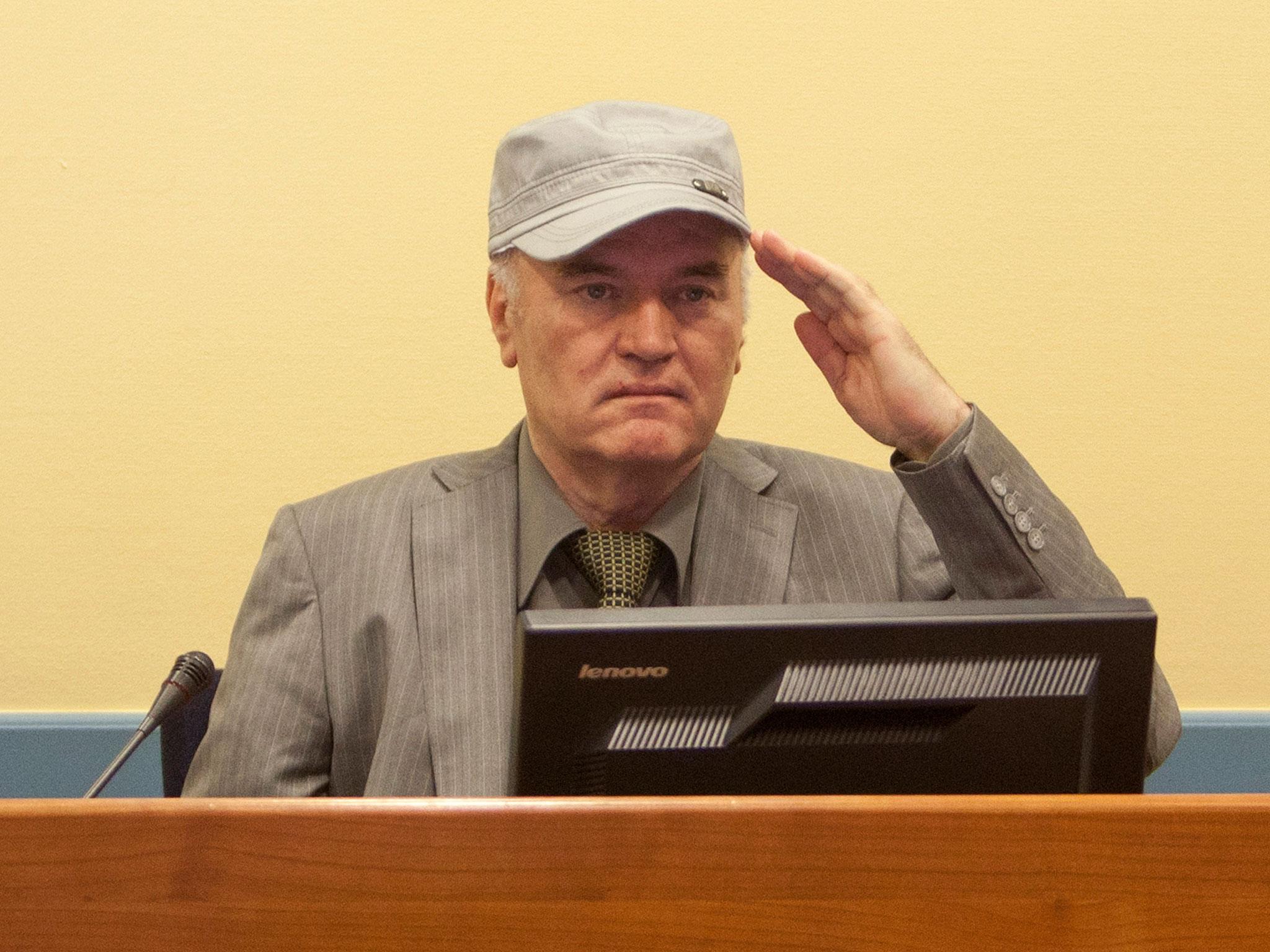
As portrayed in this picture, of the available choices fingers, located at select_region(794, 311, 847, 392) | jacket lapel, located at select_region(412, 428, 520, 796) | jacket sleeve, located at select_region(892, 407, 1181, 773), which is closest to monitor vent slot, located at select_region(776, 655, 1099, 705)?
jacket sleeve, located at select_region(892, 407, 1181, 773)

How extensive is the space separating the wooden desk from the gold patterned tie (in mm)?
610

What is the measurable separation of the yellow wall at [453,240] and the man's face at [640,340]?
0.66 m

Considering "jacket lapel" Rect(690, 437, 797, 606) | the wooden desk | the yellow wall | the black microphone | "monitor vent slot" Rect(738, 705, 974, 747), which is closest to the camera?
the wooden desk

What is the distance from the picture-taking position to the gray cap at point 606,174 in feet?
3.69

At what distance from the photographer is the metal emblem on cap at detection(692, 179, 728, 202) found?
1146mm

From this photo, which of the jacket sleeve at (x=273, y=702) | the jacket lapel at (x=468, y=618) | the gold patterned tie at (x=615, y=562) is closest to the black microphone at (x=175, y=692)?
the jacket sleeve at (x=273, y=702)

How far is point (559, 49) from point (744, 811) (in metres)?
1.44

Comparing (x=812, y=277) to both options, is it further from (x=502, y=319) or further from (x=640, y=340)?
(x=502, y=319)

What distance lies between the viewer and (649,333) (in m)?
1.14

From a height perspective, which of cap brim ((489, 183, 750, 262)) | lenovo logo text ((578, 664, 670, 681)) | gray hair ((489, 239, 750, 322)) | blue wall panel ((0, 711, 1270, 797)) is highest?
cap brim ((489, 183, 750, 262))

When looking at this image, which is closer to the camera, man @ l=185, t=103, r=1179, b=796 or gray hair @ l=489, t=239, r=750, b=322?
man @ l=185, t=103, r=1179, b=796

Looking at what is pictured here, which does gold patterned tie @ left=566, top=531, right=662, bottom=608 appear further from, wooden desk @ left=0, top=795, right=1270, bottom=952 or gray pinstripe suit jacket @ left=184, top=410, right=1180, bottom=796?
wooden desk @ left=0, top=795, right=1270, bottom=952

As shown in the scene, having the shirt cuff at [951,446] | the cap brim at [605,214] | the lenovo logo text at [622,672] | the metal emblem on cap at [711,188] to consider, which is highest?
the metal emblem on cap at [711,188]

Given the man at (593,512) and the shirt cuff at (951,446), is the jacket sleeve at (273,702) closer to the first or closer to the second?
the man at (593,512)
